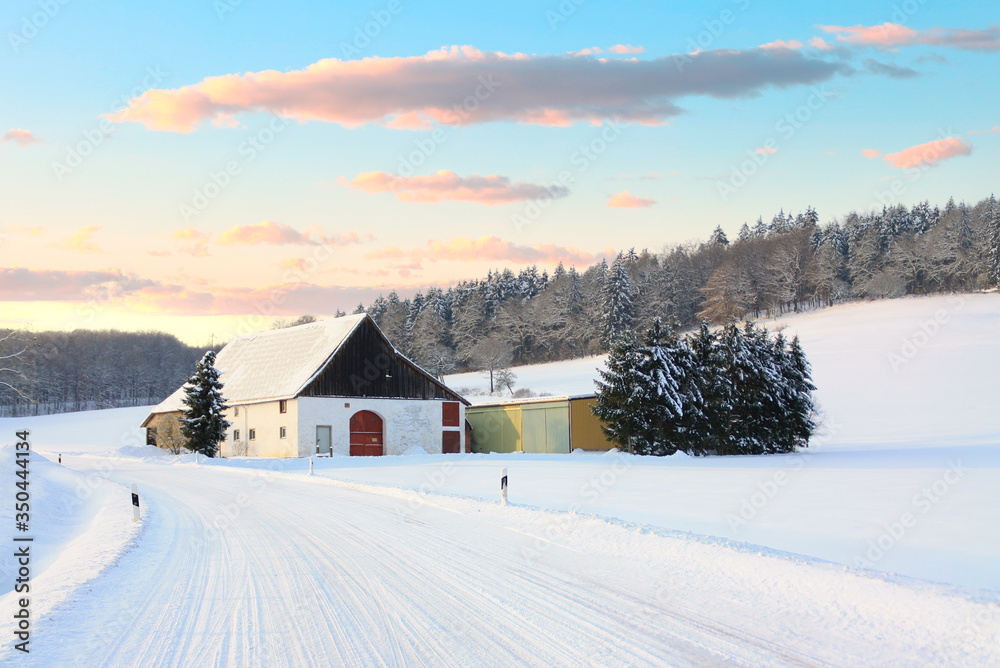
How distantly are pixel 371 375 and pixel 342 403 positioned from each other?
99.8 inches

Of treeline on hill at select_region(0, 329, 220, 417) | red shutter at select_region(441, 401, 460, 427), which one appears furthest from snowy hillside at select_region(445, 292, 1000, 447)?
treeline on hill at select_region(0, 329, 220, 417)

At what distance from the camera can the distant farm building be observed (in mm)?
39000

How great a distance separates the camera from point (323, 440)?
40.0m

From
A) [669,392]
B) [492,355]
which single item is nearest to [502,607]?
[669,392]

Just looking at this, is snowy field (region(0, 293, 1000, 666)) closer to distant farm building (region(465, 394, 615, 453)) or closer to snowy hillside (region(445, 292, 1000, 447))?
distant farm building (region(465, 394, 615, 453))

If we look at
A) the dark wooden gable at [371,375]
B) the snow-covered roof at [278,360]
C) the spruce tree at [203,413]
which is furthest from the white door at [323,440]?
the spruce tree at [203,413]

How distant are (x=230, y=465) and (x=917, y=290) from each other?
9057cm

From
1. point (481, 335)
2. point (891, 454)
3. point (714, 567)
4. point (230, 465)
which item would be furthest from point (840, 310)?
point (714, 567)

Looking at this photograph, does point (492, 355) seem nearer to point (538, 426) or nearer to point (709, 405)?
point (538, 426)

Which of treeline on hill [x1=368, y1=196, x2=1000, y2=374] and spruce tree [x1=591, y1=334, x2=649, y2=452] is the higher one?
treeline on hill [x1=368, y1=196, x2=1000, y2=374]

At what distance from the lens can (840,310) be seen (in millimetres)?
90312

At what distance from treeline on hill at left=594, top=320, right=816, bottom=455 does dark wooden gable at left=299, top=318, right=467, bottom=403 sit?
13.0 m

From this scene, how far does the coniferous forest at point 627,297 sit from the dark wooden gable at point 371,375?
137 feet

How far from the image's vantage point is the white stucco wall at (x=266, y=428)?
1560 inches
